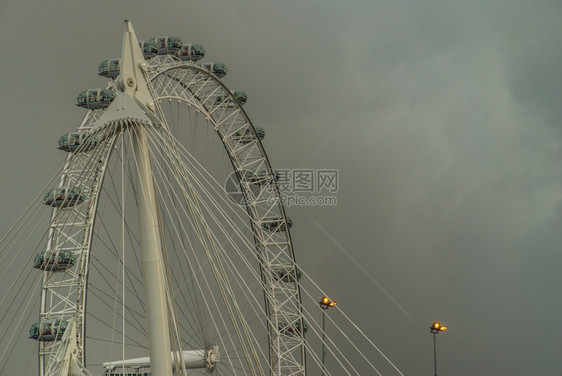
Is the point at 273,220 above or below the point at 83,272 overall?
above

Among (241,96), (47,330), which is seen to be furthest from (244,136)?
(47,330)

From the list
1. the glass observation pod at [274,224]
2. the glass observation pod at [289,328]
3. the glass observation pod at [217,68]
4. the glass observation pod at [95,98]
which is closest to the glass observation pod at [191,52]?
the glass observation pod at [217,68]

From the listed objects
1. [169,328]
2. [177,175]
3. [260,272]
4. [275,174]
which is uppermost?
[275,174]

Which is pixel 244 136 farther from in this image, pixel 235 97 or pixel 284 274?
pixel 284 274

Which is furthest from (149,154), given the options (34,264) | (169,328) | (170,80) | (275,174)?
(275,174)

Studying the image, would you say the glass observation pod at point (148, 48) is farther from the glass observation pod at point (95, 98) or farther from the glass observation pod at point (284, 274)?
the glass observation pod at point (284, 274)

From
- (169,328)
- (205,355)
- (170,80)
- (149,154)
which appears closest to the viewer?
(149,154)

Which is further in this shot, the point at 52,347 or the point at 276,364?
the point at 276,364

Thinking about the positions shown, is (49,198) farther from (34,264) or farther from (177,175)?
(177,175)
